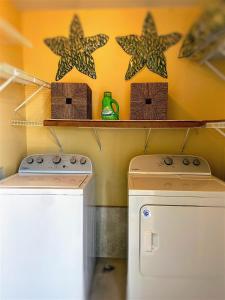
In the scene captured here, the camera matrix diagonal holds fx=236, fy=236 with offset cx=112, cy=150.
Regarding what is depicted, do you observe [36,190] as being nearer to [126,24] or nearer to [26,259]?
[26,259]

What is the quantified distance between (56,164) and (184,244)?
4.18ft

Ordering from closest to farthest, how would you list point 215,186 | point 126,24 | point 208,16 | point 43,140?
1. point 208,16
2. point 126,24
3. point 215,186
4. point 43,140

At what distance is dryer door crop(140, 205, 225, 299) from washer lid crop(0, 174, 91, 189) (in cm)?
55

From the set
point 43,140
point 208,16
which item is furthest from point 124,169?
point 208,16

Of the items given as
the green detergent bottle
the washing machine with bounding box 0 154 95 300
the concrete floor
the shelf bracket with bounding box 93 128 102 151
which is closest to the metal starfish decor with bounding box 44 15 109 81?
the washing machine with bounding box 0 154 95 300

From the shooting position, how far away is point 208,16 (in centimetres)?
44

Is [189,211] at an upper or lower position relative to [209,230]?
upper

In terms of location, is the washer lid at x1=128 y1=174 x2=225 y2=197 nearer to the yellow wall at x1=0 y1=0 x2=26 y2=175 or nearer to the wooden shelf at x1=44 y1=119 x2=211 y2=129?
the wooden shelf at x1=44 y1=119 x2=211 y2=129

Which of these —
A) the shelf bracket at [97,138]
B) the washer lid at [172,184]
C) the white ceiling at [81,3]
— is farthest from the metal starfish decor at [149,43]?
the shelf bracket at [97,138]

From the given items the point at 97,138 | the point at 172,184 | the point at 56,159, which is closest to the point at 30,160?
the point at 56,159

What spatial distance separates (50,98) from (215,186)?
1.51m

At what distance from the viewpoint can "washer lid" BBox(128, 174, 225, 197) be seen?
1573 millimetres

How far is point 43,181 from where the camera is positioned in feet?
5.87

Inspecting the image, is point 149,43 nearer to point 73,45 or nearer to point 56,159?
point 73,45
